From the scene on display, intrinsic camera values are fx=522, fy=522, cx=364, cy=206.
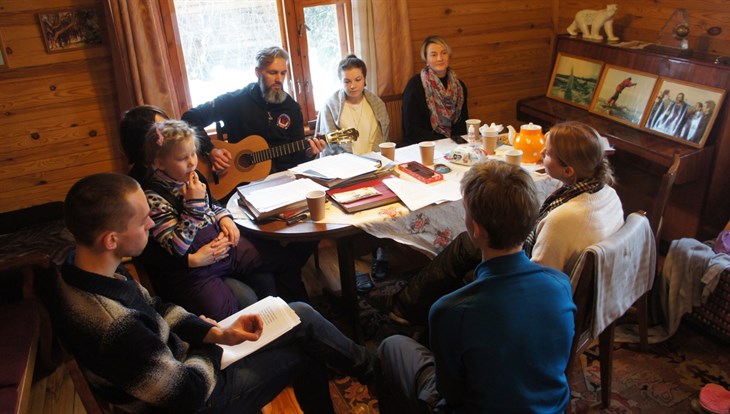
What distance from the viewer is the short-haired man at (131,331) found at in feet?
3.97

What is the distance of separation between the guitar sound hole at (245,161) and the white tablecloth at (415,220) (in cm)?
50

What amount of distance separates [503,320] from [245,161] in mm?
1836

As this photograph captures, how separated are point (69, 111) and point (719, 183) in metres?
3.41

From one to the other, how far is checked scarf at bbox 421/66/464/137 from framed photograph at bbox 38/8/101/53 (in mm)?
1822

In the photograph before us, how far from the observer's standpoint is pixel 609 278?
4.95 feet

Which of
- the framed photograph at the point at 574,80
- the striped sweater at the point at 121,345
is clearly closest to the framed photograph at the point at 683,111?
the framed photograph at the point at 574,80

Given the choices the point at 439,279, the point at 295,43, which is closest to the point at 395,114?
the point at 295,43

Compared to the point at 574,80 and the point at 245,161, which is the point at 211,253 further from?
the point at 574,80

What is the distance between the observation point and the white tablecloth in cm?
191

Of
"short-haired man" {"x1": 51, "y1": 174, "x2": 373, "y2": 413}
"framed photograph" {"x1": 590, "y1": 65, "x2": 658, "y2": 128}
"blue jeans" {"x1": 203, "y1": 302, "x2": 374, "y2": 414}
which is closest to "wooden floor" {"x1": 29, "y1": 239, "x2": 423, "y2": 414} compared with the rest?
"blue jeans" {"x1": 203, "y1": 302, "x2": 374, "y2": 414}

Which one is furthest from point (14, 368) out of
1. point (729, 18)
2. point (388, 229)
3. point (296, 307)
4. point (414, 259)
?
point (729, 18)

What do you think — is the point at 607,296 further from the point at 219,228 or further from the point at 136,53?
the point at 136,53

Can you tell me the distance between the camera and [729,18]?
8.54ft

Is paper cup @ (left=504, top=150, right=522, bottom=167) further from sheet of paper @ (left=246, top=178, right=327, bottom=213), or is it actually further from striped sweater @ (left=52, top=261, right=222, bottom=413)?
striped sweater @ (left=52, top=261, right=222, bottom=413)
